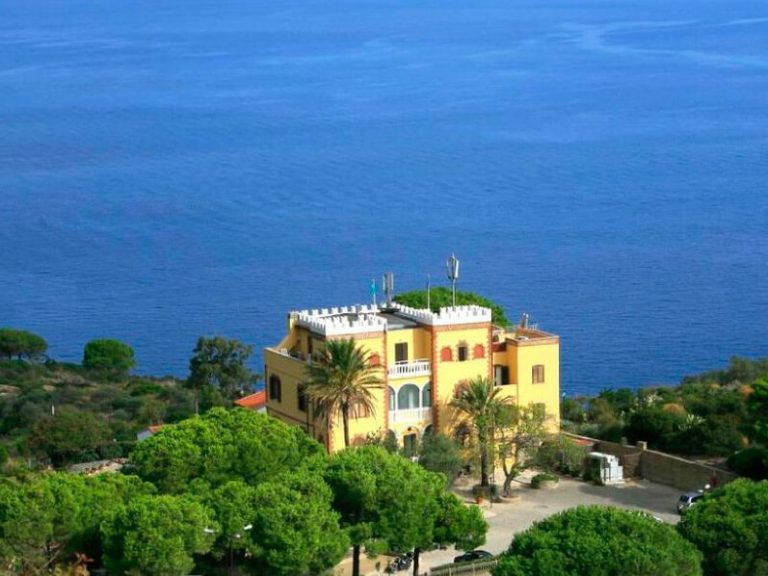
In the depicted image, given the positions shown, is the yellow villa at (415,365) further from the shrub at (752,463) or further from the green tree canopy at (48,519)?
the green tree canopy at (48,519)

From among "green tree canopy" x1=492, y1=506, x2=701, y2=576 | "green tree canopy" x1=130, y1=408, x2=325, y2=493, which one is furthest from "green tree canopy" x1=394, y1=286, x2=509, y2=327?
"green tree canopy" x1=492, y1=506, x2=701, y2=576

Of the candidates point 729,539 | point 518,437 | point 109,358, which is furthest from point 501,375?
point 109,358

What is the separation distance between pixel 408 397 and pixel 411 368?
790 mm

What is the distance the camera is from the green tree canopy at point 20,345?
83375 mm

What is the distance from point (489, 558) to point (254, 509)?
534cm

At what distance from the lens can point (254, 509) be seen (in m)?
38.6

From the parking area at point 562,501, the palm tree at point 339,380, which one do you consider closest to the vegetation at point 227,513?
the parking area at point 562,501

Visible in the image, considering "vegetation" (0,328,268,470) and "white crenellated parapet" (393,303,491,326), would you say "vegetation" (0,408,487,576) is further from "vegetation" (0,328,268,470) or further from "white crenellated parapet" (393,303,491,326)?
"vegetation" (0,328,268,470)

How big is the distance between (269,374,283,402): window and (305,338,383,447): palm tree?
3.00 meters

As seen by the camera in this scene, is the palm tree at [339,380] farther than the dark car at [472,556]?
Yes

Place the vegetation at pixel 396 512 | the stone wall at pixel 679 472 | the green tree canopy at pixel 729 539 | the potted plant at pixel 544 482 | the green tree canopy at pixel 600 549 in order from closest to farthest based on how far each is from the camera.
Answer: the green tree canopy at pixel 600 549
the green tree canopy at pixel 729 539
the vegetation at pixel 396 512
the stone wall at pixel 679 472
the potted plant at pixel 544 482

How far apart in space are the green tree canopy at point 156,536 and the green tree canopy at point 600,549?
21.2 ft

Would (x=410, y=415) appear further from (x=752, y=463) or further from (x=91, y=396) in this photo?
(x=91, y=396)

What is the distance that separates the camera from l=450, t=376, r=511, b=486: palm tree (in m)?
48.6
